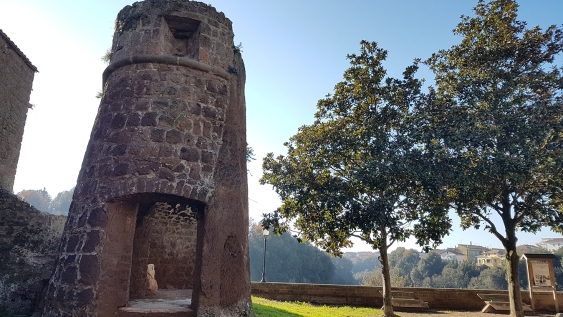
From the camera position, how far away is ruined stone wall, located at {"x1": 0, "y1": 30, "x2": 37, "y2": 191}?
1141 cm

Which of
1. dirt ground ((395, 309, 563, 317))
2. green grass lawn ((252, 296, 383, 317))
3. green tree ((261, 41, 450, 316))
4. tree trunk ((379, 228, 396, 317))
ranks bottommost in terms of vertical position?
dirt ground ((395, 309, 563, 317))

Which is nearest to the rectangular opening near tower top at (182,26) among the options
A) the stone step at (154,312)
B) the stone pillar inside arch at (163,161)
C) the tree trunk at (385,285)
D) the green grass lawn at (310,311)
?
the stone pillar inside arch at (163,161)

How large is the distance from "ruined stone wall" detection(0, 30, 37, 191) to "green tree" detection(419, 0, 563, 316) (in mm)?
13471

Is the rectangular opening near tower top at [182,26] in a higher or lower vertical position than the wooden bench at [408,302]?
higher

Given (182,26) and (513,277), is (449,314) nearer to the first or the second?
(513,277)

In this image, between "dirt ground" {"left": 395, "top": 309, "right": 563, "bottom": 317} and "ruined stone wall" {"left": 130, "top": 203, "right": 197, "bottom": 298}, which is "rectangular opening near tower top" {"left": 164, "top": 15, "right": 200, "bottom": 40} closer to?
"ruined stone wall" {"left": 130, "top": 203, "right": 197, "bottom": 298}

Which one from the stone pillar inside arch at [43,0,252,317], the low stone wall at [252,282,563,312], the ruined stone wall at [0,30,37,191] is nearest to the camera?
the stone pillar inside arch at [43,0,252,317]

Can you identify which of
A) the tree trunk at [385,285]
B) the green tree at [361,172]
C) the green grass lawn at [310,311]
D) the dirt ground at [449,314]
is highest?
the green tree at [361,172]

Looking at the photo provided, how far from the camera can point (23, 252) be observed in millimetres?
9125

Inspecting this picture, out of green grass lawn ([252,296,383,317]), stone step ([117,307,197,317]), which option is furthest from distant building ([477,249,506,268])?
stone step ([117,307,197,317])

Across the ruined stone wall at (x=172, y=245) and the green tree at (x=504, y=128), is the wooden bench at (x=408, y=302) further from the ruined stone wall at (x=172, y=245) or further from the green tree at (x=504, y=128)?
the ruined stone wall at (x=172, y=245)

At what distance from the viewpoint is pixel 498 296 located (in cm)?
1296

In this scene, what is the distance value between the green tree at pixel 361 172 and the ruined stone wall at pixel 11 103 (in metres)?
8.63

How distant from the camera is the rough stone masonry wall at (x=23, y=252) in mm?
8656
